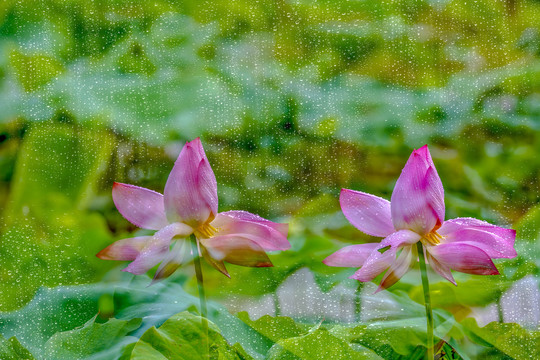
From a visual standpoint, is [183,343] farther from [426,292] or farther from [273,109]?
[273,109]

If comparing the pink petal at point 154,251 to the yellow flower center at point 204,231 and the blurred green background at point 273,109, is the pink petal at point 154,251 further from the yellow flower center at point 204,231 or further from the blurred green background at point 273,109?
the blurred green background at point 273,109

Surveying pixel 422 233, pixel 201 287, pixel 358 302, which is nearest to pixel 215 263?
pixel 201 287

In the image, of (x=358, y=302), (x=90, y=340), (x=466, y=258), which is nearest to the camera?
(x=466, y=258)

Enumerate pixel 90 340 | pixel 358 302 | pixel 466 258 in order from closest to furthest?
pixel 466 258
pixel 90 340
pixel 358 302

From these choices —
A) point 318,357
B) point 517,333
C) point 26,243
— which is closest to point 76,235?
point 26,243

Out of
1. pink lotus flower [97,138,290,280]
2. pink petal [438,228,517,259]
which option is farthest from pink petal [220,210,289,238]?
pink petal [438,228,517,259]

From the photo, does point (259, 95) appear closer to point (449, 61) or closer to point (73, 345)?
point (449, 61)
